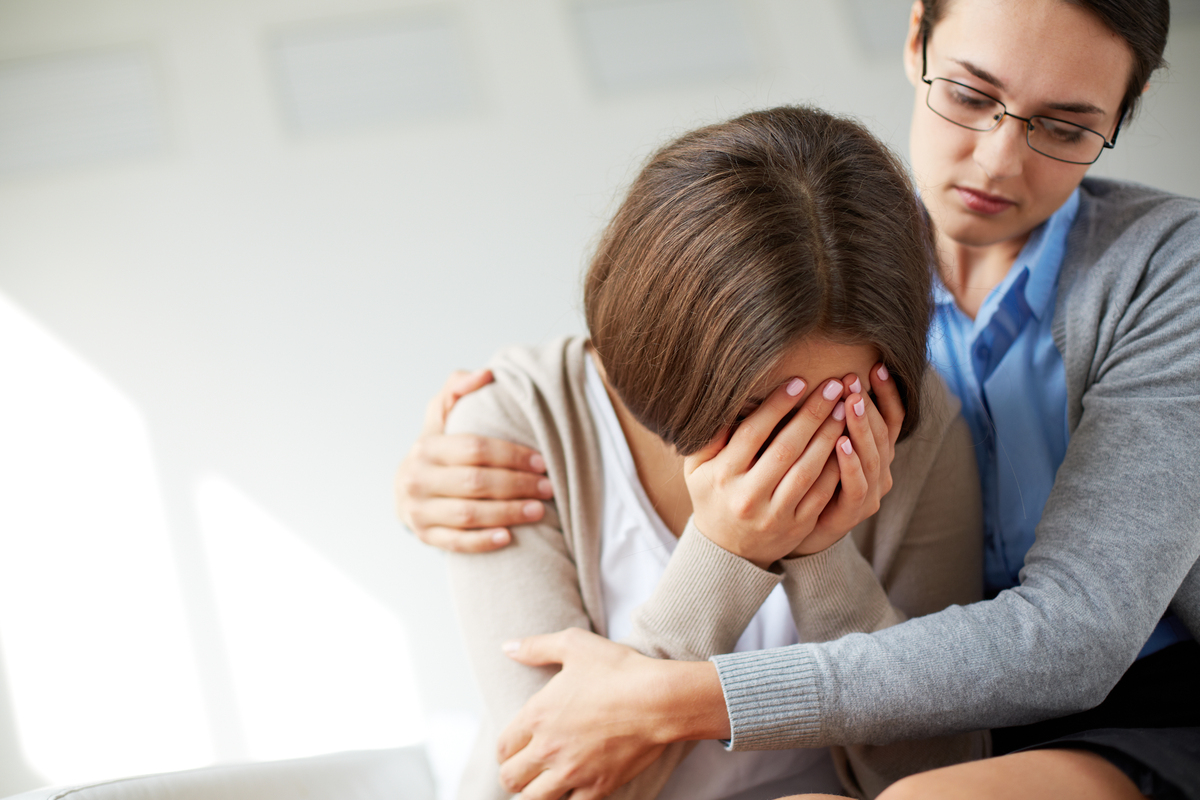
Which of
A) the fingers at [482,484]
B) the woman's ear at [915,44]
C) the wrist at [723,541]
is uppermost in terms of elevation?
the woman's ear at [915,44]

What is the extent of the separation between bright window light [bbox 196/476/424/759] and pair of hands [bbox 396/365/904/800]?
104 cm

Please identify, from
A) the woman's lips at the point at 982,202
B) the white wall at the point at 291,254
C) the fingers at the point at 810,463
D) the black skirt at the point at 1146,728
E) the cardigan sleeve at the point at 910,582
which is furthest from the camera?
the white wall at the point at 291,254

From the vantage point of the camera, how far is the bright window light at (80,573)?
184 cm

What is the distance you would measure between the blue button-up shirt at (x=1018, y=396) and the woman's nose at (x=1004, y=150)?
16 centimetres

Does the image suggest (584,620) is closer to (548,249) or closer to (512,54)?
(548,249)

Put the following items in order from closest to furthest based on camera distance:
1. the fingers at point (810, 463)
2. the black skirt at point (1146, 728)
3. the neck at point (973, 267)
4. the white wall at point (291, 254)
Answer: the black skirt at point (1146, 728)
the fingers at point (810, 463)
the neck at point (973, 267)
the white wall at point (291, 254)

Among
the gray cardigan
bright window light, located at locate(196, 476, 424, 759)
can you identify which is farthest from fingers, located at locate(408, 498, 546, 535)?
bright window light, located at locate(196, 476, 424, 759)

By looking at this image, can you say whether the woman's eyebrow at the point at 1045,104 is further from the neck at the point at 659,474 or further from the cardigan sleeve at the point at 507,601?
the cardigan sleeve at the point at 507,601

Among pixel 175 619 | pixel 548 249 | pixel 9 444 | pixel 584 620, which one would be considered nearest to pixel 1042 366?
pixel 584 620

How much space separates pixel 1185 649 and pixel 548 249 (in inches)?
53.8

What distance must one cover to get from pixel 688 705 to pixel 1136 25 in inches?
38.1

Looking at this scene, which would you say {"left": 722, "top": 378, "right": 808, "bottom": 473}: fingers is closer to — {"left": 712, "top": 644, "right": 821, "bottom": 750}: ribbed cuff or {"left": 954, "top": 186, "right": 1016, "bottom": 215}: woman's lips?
{"left": 712, "top": 644, "right": 821, "bottom": 750}: ribbed cuff

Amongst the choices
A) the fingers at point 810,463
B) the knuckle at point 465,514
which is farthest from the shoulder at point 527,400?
the fingers at point 810,463

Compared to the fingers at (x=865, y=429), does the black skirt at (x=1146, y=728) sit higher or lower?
lower
